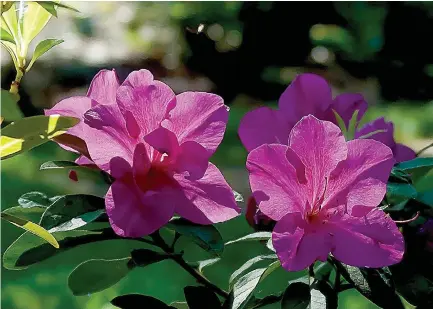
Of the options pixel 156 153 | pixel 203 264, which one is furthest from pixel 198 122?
pixel 203 264

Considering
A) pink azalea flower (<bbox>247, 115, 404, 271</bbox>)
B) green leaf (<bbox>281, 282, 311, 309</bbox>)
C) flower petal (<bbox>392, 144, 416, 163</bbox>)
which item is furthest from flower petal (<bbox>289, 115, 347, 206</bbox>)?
flower petal (<bbox>392, 144, 416, 163</bbox>)

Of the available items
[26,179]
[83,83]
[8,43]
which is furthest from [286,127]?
[83,83]

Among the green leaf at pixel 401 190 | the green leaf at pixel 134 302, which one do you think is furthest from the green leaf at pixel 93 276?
the green leaf at pixel 401 190

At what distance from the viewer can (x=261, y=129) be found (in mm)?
784

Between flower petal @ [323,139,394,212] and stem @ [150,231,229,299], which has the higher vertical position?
flower petal @ [323,139,394,212]

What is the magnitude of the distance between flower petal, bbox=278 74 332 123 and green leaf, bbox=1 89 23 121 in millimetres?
298

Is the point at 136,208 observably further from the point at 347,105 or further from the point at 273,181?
the point at 347,105

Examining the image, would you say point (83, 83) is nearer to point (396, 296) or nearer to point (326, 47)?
point (326, 47)

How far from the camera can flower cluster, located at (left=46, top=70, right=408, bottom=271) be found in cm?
63

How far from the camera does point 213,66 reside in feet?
25.3

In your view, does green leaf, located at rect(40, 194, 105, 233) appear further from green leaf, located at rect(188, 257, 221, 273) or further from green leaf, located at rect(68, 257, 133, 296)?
green leaf, located at rect(188, 257, 221, 273)

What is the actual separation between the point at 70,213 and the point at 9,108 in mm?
115

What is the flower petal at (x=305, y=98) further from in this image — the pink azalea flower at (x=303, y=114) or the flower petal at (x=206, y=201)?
the flower petal at (x=206, y=201)

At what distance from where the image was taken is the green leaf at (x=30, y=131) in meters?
0.60
